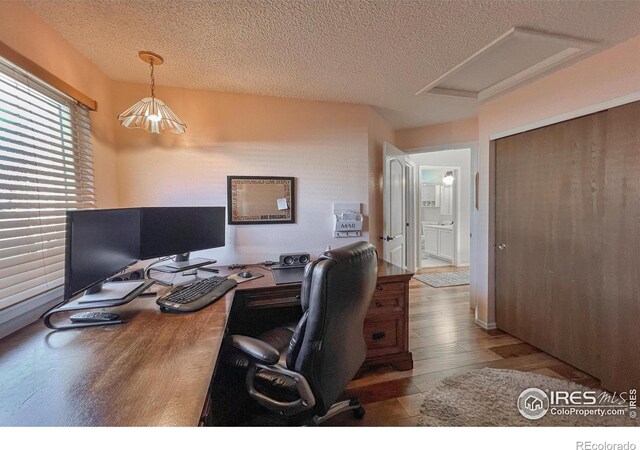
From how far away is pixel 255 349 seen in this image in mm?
1182

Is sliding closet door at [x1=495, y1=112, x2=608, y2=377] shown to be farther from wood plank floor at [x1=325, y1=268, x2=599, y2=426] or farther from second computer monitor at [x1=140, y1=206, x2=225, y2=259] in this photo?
second computer monitor at [x1=140, y1=206, x2=225, y2=259]

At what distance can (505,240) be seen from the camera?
8.39 feet

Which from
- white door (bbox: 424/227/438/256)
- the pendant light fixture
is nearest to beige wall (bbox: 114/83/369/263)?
the pendant light fixture

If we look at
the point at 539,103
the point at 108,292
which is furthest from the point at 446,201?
the point at 108,292

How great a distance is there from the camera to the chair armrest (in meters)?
1.15

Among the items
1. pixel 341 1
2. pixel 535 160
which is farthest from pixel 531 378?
pixel 341 1

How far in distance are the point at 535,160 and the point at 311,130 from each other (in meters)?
1.93

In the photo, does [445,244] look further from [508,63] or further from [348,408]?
[348,408]

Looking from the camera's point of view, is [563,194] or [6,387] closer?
[6,387]

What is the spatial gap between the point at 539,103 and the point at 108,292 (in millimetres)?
3210

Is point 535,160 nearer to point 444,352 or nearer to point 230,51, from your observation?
point 444,352

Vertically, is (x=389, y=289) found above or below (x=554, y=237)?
below

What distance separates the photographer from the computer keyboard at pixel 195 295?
129cm
